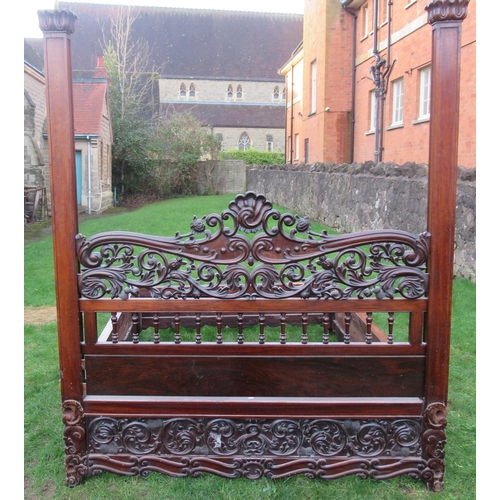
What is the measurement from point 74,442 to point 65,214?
122 centimetres

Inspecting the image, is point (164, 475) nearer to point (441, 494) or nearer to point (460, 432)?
point (441, 494)

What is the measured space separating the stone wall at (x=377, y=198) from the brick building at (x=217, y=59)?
32.6m

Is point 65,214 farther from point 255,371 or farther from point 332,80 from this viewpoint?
point 332,80

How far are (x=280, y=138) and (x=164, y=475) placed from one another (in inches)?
1867

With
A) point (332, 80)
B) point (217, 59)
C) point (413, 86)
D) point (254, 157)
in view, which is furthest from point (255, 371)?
point (217, 59)

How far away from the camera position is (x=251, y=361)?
9.49 feet

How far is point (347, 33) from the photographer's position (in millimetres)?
21406

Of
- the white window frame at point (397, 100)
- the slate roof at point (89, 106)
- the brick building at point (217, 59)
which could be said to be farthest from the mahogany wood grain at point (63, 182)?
the brick building at point (217, 59)

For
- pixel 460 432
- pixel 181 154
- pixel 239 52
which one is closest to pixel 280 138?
pixel 239 52

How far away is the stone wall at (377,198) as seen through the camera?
24.6 feet

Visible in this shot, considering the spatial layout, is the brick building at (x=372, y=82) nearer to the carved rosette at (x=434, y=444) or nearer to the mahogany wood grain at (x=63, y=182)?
the carved rosette at (x=434, y=444)

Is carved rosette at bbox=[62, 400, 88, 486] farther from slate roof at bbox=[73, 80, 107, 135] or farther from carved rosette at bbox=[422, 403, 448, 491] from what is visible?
slate roof at bbox=[73, 80, 107, 135]

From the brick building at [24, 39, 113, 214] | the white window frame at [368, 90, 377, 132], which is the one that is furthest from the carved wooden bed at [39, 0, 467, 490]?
the white window frame at [368, 90, 377, 132]

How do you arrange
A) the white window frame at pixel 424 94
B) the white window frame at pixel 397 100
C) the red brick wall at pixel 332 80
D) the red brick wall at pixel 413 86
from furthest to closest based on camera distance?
the red brick wall at pixel 332 80 < the white window frame at pixel 397 100 < the white window frame at pixel 424 94 < the red brick wall at pixel 413 86
